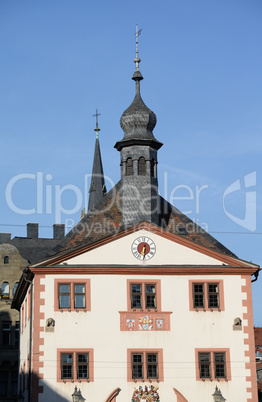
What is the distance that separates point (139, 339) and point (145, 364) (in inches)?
50.6

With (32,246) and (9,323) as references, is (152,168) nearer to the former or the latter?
(9,323)

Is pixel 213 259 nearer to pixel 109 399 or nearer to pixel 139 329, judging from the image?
pixel 139 329

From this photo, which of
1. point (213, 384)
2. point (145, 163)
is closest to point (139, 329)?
point (213, 384)

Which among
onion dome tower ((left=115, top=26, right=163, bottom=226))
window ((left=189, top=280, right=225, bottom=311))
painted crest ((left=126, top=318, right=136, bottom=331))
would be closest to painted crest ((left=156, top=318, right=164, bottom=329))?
painted crest ((left=126, top=318, right=136, bottom=331))

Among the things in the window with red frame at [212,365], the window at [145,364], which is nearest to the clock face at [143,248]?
the window at [145,364]

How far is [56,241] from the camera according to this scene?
245 ft

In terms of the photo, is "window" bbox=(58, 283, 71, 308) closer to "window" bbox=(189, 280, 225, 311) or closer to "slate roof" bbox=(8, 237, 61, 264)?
"window" bbox=(189, 280, 225, 311)

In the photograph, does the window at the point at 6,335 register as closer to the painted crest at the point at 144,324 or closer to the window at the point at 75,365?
the window at the point at 75,365

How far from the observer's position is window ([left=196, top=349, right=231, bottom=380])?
44188 mm

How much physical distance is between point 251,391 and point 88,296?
31.6 feet

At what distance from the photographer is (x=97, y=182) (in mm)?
74375

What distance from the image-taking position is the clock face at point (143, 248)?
45638 millimetres

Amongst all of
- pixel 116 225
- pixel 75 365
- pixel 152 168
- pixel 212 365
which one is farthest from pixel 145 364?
pixel 152 168

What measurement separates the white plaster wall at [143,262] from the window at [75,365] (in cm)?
467
